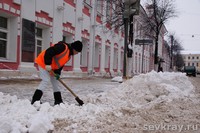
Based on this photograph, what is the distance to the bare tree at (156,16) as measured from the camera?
75.4 ft

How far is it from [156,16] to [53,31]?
1206 centimetres

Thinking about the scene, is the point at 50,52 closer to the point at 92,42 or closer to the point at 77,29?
the point at 77,29

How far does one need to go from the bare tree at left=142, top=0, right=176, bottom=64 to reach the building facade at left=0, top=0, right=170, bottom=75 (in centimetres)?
361

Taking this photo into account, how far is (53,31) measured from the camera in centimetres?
1440

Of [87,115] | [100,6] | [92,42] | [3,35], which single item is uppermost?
[100,6]

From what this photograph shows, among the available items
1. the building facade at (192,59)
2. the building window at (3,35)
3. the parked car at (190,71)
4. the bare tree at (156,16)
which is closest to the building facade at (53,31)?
the building window at (3,35)

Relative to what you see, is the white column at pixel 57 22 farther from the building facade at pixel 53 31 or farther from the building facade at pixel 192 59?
the building facade at pixel 192 59

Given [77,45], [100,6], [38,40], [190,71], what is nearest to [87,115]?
[77,45]

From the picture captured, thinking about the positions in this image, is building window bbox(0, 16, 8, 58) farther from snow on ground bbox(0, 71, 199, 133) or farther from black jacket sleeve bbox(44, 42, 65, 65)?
black jacket sleeve bbox(44, 42, 65, 65)

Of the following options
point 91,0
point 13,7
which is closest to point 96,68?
point 91,0

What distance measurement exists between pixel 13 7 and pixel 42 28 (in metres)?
2.96

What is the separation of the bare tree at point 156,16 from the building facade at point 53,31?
3.61m

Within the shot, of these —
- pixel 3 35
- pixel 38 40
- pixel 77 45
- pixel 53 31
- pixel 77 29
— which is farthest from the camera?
pixel 77 29

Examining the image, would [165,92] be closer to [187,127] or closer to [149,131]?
[187,127]
